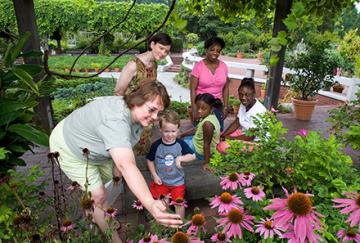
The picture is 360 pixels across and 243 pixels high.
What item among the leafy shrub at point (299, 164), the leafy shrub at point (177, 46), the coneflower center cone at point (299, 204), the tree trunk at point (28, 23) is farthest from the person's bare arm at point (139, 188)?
the leafy shrub at point (177, 46)

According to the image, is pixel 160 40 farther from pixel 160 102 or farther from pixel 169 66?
pixel 169 66

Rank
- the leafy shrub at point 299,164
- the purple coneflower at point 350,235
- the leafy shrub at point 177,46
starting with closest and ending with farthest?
the purple coneflower at point 350,235, the leafy shrub at point 299,164, the leafy shrub at point 177,46

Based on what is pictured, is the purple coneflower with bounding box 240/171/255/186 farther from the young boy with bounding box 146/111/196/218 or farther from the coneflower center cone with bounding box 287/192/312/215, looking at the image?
the young boy with bounding box 146/111/196/218

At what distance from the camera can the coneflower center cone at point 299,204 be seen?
0.84 metres

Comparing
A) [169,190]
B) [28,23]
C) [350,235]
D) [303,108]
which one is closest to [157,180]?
[169,190]

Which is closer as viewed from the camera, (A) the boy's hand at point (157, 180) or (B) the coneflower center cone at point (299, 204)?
(B) the coneflower center cone at point (299, 204)

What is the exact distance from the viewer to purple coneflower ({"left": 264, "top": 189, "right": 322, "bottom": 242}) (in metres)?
0.84

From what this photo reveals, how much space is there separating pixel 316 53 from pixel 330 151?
5117mm

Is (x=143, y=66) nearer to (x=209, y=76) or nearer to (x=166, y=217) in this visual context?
(x=209, y=76)

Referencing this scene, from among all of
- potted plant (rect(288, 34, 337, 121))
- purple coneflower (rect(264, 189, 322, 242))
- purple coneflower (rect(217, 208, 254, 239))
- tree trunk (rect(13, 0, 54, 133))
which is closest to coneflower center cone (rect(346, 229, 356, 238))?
purple coneflower (rect(264, 189, 322, 242))

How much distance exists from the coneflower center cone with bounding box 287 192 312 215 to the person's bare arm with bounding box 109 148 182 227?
42 cm

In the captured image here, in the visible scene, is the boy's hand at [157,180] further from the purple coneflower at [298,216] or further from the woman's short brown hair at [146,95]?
the purple coneflower at [298,216]

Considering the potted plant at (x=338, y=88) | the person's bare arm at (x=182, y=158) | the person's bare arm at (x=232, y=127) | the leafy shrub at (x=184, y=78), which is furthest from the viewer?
the leafy shrub at (x=184, y=78)

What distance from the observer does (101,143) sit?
1740 mm
